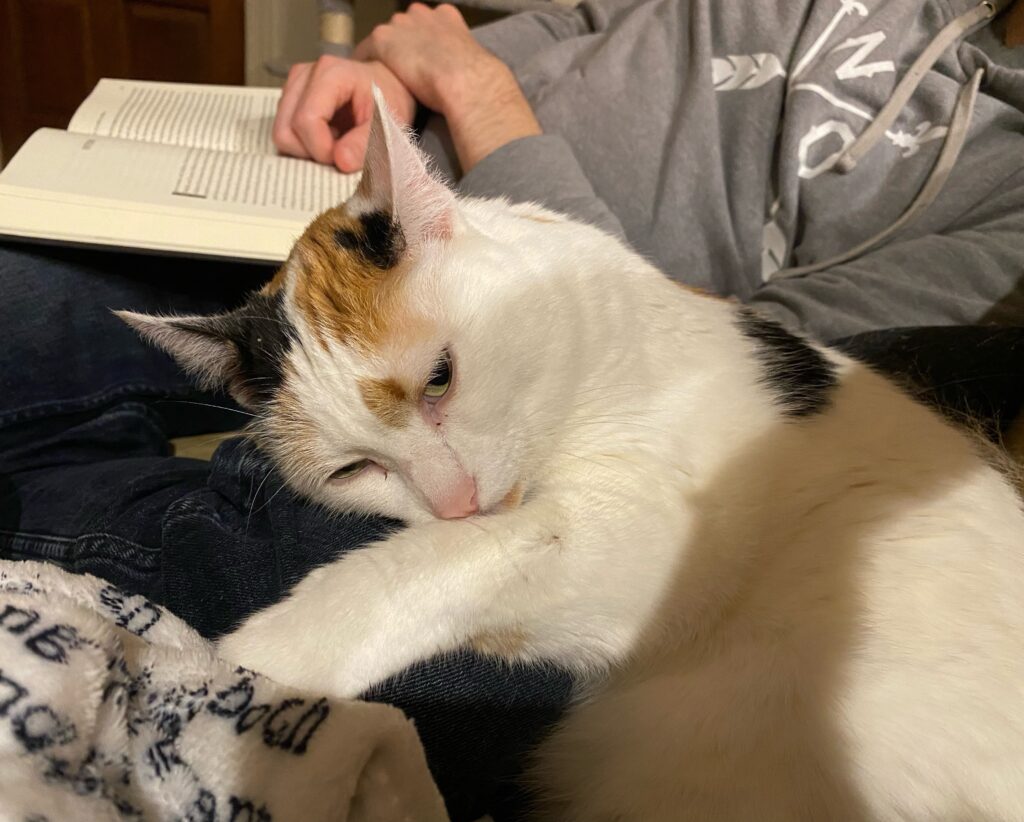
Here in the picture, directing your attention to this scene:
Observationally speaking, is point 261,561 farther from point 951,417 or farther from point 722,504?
point 951,417

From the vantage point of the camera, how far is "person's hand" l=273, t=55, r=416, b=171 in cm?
144

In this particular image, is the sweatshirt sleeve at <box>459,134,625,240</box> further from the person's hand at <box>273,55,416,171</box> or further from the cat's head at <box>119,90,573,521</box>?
the cat's head at <box>119,90,573,521</box>

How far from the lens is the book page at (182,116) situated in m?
1.50

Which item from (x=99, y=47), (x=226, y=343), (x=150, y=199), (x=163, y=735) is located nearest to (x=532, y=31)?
(x=150, y=199)

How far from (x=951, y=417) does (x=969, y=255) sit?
0.36 m

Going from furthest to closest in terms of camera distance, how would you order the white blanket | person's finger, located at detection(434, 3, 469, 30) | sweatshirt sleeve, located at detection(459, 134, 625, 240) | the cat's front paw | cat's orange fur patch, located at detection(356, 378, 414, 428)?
person's finger, located at detection(434, 3, 469, 30) < sweatshirt sleeve, located at detection(459, 134, 625, 240) < cat's orange fur patch, located at detection(356, 378, 414, 428) < the cat's front paw < the white blanket

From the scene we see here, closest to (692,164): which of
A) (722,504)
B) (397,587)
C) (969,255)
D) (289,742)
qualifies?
(969,255)

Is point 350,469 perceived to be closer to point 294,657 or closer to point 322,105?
point 294,657

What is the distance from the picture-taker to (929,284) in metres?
1.15

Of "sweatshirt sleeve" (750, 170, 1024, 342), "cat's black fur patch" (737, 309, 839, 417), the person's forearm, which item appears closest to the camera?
"cat's black fur patch" (737, 309, 839, 417)

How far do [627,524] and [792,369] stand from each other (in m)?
0.36

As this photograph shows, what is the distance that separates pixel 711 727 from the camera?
28.9 inches

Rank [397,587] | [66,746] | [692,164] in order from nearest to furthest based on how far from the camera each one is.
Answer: [66,746] → [397,587] → [692,164]

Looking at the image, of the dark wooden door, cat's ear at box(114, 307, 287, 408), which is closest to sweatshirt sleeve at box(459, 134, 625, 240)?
cat's ear at box(114, 307, 287, 408)
